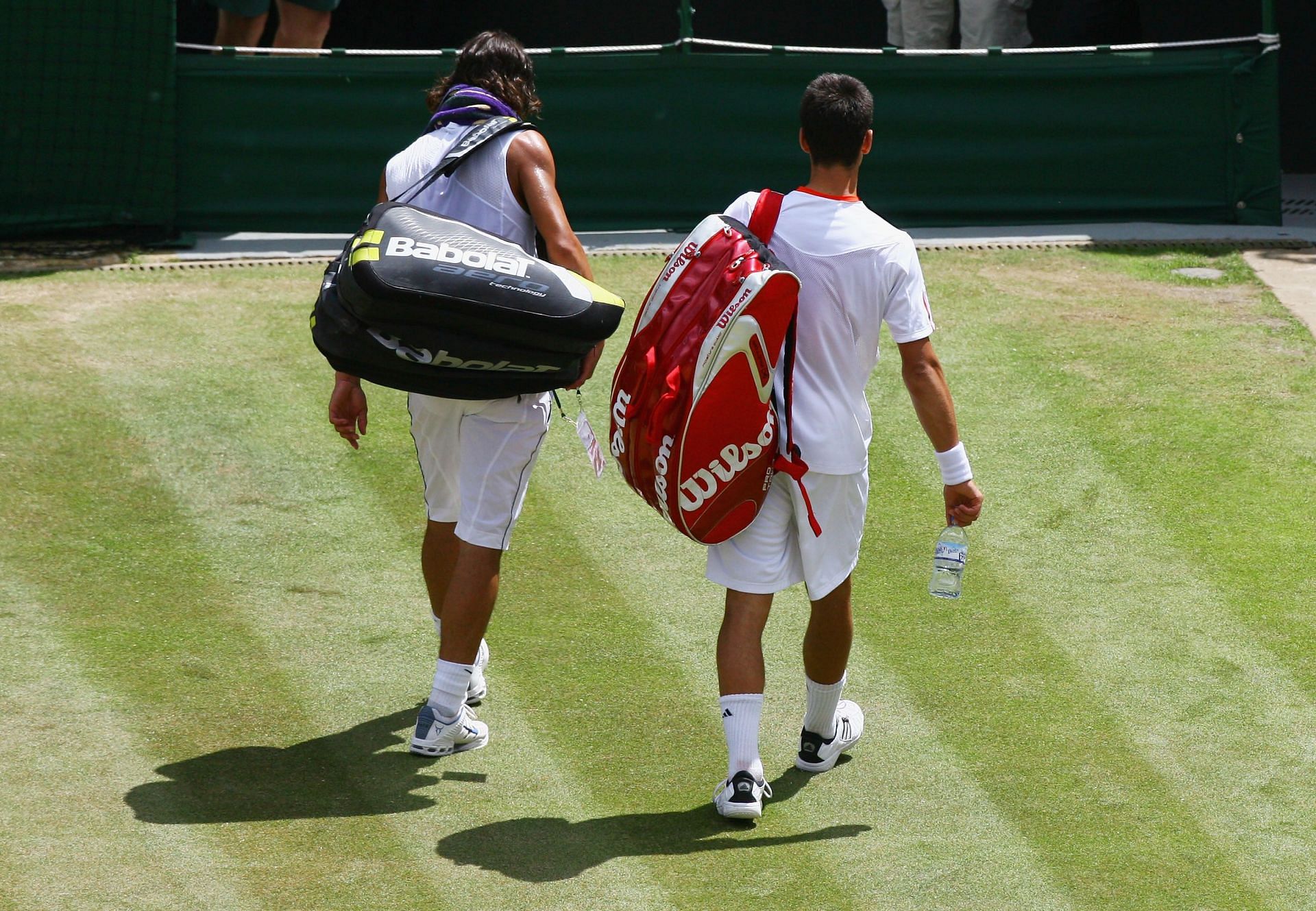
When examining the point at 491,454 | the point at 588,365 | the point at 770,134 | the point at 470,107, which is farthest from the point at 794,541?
the point at 770,134

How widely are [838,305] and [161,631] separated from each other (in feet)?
8.66

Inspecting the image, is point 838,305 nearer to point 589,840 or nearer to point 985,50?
point 589,840

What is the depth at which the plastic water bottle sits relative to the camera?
4.73 m

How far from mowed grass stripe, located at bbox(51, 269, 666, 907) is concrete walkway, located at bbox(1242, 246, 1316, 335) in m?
4.62

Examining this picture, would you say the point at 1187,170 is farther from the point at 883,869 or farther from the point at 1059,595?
the point at 883,869

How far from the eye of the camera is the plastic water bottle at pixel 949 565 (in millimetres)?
4734

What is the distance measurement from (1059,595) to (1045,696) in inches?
30.7

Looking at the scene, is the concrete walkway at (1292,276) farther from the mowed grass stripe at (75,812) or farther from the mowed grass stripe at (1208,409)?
the mowed grass stripe at (75,812)

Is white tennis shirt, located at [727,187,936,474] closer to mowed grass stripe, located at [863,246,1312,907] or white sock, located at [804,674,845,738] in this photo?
white sock, located at [804,674,845,738]

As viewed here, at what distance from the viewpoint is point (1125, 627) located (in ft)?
18.7

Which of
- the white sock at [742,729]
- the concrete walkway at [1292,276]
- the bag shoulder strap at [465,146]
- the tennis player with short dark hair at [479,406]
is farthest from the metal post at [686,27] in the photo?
the white sock at [742,729]

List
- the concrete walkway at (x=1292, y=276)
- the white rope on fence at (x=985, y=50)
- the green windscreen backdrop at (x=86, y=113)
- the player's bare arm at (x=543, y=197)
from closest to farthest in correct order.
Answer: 1. the player's bare arm at (x=543, y=197)
2. the concrete walkway at (x=1292, y=276)
3. the green windscreen backdrop at (x=86, y=113)
4. the white rope on fence at (x=985, y=50)

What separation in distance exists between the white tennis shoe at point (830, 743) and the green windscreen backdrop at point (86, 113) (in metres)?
6.07

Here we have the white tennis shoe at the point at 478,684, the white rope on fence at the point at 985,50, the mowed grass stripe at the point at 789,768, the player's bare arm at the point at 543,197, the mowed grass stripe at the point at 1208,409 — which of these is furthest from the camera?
the white rope on fence at the point at 985,50
